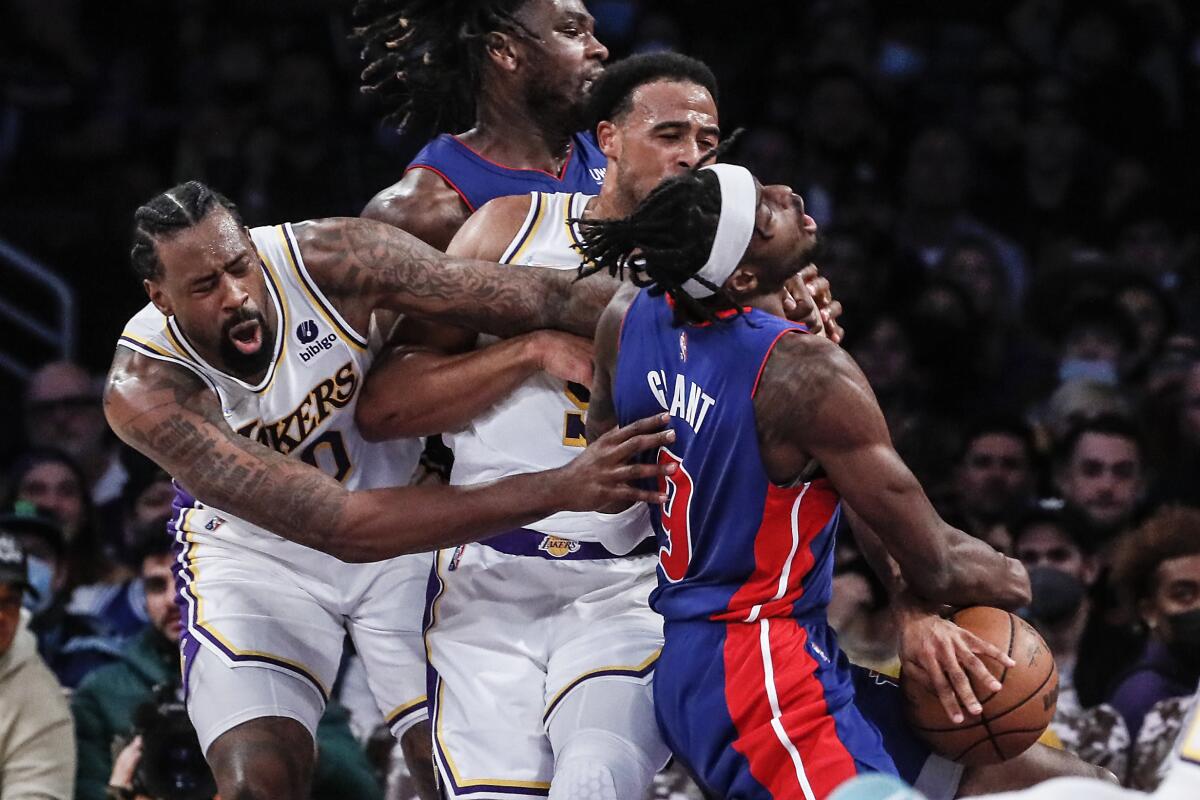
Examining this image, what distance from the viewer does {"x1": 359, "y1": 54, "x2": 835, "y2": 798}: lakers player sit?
13.4 feet

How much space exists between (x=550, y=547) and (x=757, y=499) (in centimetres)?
78

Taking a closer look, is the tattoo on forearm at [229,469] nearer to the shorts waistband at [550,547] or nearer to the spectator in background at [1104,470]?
the shorts waistband at [550,547]

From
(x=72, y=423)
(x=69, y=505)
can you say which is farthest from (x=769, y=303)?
(x=72, y=423)

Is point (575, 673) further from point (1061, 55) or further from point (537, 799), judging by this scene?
point (1061, 55)

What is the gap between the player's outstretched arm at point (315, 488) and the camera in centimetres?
388

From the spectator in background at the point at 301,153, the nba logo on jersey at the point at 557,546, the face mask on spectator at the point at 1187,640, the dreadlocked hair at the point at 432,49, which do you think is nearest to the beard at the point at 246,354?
the nba logo on jersey at the point at 557,546

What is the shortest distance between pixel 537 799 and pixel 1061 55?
628 cm

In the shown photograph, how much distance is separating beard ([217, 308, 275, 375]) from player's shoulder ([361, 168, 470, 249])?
84 centimetres

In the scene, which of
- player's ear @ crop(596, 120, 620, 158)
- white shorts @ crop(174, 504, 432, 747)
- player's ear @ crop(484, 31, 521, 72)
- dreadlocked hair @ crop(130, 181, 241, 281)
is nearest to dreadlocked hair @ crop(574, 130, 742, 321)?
player's ear @ crop(596, 120, 620, 158)

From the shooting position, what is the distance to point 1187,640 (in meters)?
5.69

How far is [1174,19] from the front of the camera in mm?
9336

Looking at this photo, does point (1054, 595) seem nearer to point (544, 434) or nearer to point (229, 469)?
point (544, 434)

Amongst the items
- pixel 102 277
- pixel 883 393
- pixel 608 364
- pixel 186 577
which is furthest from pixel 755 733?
pixel 102 277

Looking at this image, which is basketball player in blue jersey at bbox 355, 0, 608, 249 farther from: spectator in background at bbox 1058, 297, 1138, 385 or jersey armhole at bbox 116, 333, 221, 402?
spectator in background at bbox 1058, 297, 1138, 385
